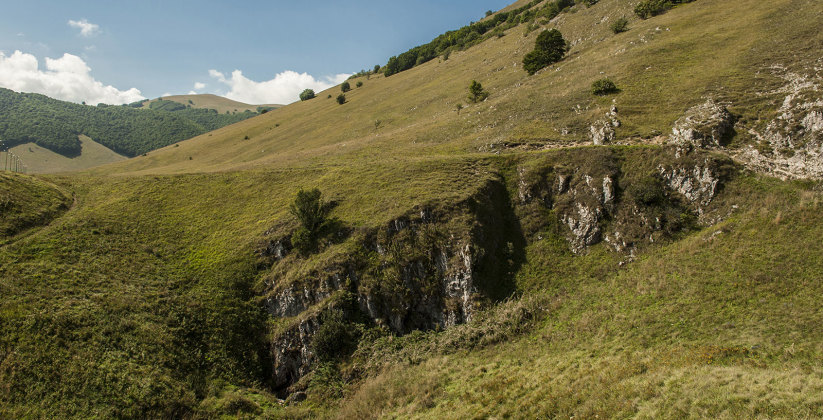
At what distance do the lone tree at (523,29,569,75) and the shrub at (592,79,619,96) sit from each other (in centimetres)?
2289

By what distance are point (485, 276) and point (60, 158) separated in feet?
753

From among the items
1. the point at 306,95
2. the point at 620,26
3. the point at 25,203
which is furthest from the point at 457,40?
the point at 25,203

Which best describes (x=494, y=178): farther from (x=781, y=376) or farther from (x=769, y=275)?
(x=781, y=376)

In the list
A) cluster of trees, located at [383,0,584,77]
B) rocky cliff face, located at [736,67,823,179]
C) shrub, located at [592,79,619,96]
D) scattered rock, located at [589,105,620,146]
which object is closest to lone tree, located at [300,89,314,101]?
cluster of trees, located at [383,0,584,77]

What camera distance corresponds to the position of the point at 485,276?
29.2 m

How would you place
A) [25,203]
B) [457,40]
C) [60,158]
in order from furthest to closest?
[60,158]
[457,40]
[25,203]

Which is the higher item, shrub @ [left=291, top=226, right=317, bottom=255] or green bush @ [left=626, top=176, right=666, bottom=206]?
shrub @ [left=291, top=226, right=317, bottom=255]

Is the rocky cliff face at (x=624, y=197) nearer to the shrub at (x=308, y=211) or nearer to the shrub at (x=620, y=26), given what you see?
the shrub at (x=308, y=211)

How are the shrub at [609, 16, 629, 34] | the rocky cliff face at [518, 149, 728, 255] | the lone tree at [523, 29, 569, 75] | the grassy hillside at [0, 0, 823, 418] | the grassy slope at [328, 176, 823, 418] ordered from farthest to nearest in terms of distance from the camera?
the lone tree at [523, 29, 569, 75] → the shrub at [609, 16, 629, 34] → the rocky cliff face at [518, 149, 728, 255] → the grassy hillside at [0, 0, 823, 418] → the grassy slope at [328, 176, 823, 418]

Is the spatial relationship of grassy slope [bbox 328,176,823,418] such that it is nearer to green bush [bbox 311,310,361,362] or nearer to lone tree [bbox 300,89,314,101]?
green bush [bbox 311,310,361,362]

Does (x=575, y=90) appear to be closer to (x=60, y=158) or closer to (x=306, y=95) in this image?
(x=306, y=95)

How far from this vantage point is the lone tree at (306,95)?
5397 inches

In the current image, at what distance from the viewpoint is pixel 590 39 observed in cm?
7125

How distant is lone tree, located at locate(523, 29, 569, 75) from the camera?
2675 inches
